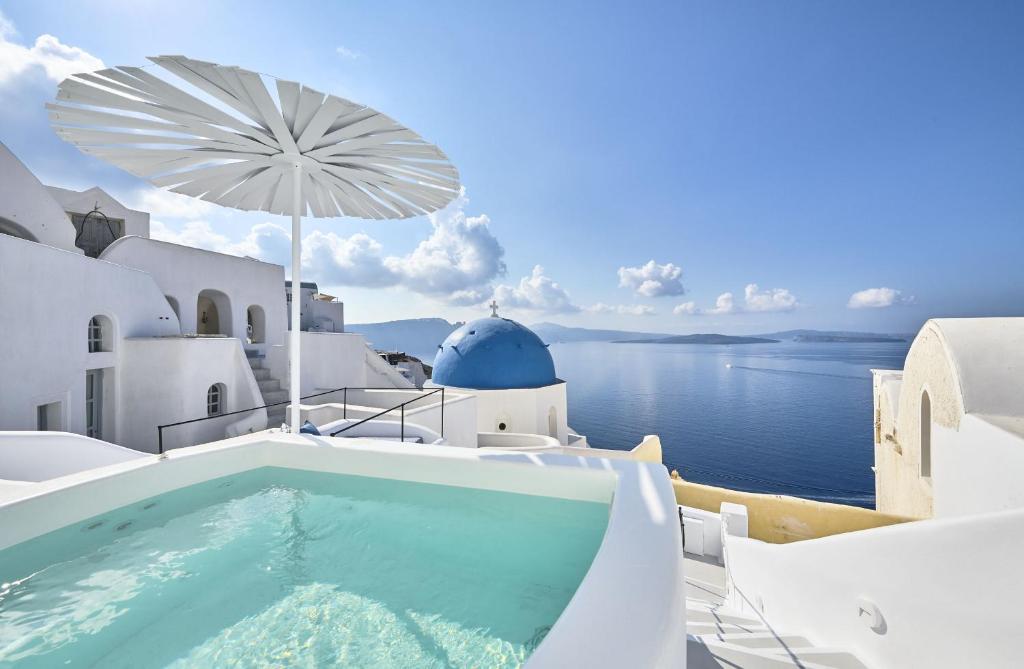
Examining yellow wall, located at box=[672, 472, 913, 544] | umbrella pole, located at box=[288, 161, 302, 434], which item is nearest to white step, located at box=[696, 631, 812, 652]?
yellow wall, located at box=[672, 472, 913, 544]

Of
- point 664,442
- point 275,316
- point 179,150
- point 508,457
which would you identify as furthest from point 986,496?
point 664,442

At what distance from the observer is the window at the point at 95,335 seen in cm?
860

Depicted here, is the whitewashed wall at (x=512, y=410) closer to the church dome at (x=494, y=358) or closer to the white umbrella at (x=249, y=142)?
the church dome at (x=494, y=358)

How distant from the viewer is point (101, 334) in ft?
29.0

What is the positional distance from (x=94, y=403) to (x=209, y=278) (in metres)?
6.01

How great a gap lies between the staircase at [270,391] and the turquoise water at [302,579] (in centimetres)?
804

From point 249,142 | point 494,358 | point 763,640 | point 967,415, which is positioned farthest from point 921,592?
point 494,358

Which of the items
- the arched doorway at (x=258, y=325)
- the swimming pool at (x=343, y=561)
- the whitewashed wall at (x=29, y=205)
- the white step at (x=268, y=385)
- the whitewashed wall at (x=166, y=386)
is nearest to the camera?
the swimming pool at (x=343, y=561)

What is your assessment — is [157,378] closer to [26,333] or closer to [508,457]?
[26,333]

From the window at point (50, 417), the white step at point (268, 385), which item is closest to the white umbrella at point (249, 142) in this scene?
the window at point (50, 417)

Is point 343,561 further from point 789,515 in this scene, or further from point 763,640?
point 789,515

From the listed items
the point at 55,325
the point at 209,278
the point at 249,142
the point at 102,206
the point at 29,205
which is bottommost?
the point at 55,325

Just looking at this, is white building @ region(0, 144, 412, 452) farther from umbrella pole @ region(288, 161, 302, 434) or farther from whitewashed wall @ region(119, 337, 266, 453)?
umbrella pole @ region(288, 161, 302, 434)

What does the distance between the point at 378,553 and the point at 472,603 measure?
40.6 inches
